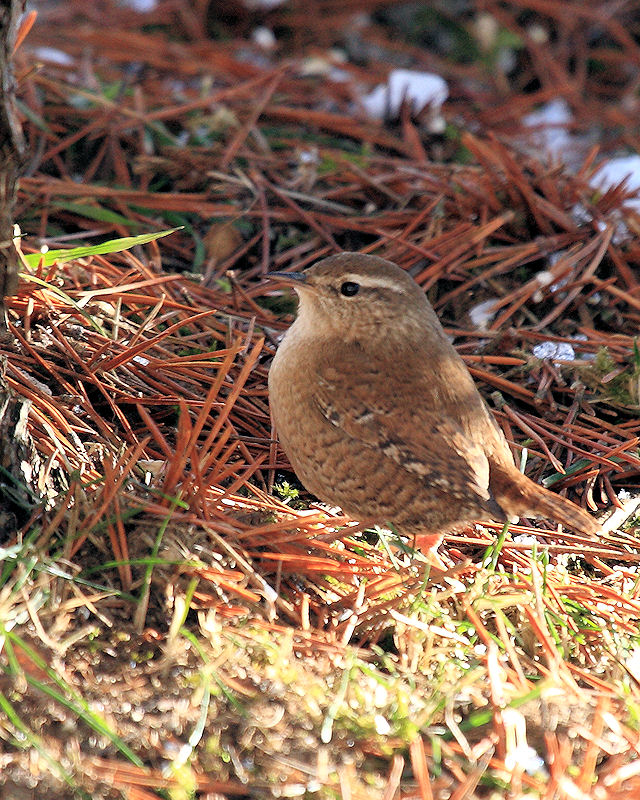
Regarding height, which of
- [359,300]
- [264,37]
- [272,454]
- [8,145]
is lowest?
[272,454]

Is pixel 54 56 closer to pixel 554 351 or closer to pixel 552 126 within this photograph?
pixel 552 126

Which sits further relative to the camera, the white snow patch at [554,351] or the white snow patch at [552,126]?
the white snow patch at [552,126]

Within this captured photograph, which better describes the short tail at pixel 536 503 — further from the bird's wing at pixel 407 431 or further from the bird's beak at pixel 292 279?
the bird's beak at pixel 292 279

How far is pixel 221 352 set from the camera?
383cm

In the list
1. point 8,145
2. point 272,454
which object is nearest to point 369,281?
point 272,454

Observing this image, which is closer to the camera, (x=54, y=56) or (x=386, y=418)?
(x=386, y=418)

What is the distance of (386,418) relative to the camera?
11.2 feet

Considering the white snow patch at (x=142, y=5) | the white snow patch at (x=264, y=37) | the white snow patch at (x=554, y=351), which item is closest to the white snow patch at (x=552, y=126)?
the white snow patch at (x=264, y=37)

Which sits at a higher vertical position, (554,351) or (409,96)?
(409,96)

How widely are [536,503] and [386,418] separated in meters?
A: 0.62

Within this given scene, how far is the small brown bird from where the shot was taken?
10.9 feet

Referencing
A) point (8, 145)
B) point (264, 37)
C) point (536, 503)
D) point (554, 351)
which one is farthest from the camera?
point (264, 37)

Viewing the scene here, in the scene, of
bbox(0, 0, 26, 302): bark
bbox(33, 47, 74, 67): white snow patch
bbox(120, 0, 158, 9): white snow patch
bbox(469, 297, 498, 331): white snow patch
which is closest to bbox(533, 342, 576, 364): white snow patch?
bbox(469, 297, 498, 331): white snow patch

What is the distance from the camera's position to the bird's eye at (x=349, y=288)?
12.1ft
